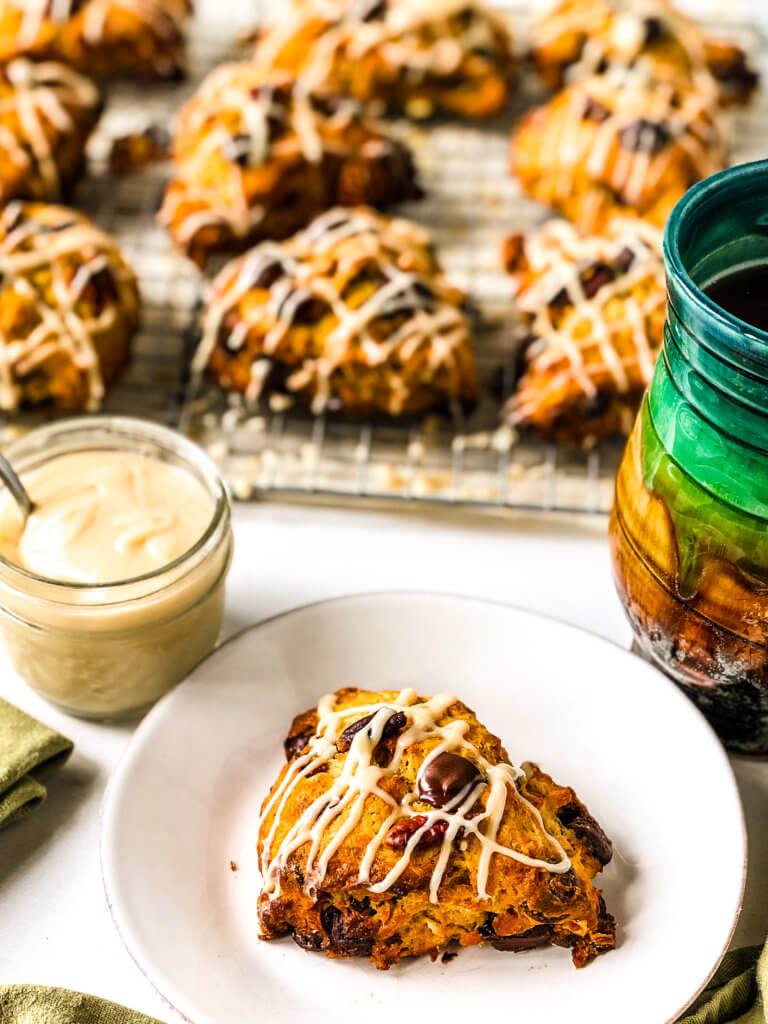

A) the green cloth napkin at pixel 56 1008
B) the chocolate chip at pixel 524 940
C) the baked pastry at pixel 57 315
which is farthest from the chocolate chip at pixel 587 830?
the baked pastry at pixel 57 315

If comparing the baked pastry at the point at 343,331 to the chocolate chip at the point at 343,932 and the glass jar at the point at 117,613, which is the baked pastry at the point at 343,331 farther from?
the chocolate chip at the point at 343,932

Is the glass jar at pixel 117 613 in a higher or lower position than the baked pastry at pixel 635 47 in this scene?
lower

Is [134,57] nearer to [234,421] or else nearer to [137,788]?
[234,421]

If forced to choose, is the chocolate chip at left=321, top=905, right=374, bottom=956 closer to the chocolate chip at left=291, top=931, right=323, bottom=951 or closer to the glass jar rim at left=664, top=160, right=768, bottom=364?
the chocolate chip at left=291, top=931, right=323, bottom=951

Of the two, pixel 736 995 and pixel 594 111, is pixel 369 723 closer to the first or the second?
pixel 736 995

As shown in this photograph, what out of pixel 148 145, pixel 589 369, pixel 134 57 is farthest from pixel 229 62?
pixel 589 369

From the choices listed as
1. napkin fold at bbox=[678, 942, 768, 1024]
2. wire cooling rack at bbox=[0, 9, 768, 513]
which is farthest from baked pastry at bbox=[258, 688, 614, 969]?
wire cooling rack at bbox=[0, 9, 768, 513]
